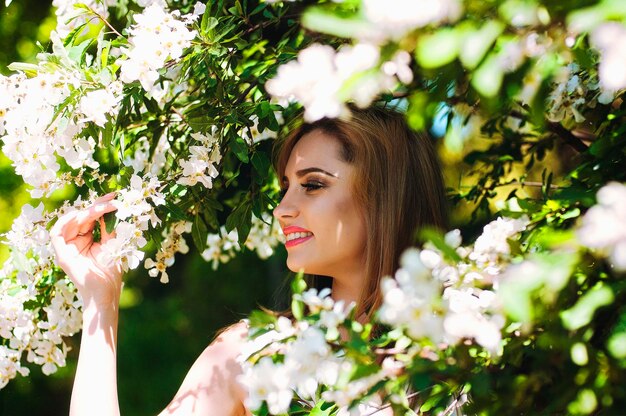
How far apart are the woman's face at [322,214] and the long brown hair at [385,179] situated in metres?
0.03

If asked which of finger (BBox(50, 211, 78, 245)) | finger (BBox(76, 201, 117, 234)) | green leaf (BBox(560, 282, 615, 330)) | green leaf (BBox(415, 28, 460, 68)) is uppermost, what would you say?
green leaf (BBox(415, 28, 460, 68))

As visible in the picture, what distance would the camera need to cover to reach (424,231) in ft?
2.96

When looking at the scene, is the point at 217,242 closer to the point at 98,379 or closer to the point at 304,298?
the point at 98,379

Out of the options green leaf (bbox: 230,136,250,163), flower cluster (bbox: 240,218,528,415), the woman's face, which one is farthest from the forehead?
flower cluster (bbox: 240,218,528,415)

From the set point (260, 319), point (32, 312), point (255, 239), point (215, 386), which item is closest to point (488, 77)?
point (260, 319)

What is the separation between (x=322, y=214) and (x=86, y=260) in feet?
2.04

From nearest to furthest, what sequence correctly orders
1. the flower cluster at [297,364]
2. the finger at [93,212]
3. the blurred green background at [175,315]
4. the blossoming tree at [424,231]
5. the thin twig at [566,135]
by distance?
the blossoming tree at [424,231] → the flower cluster at [297,364] → the finger at [93,212] → the thin twig at [566,135] → the blurred green background at [175,315]

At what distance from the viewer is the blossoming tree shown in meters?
0.81

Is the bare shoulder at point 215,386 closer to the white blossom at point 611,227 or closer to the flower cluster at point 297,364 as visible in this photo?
the flower cluster at point 297,364

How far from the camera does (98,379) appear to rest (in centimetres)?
180

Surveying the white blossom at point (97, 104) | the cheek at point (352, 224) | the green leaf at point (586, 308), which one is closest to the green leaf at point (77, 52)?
the white blossom at point (97, 104)

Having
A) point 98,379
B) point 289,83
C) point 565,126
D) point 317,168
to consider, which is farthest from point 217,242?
point 289,83

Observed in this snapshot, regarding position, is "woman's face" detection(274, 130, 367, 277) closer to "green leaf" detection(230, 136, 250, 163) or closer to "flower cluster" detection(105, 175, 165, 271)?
"green leaf" detection(230, 136, 250, 163)

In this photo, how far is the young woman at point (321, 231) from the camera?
6.00 feet
